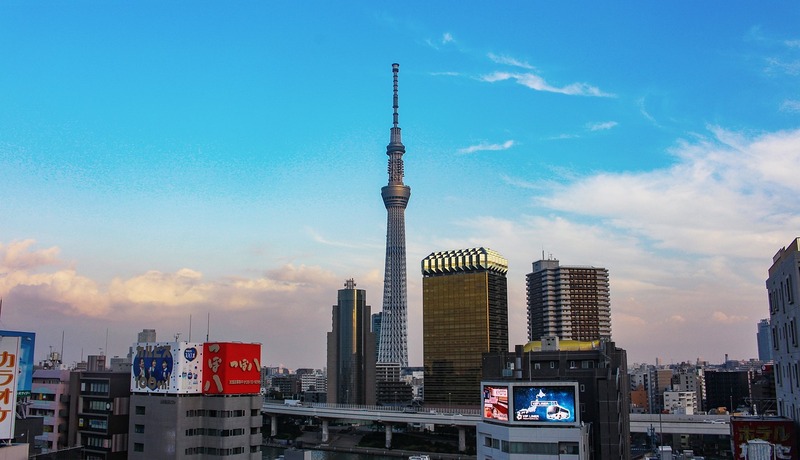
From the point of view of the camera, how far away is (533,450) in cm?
4625

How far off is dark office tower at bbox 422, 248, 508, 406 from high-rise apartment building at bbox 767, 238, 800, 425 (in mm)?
147302

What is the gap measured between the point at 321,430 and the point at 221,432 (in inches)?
4226

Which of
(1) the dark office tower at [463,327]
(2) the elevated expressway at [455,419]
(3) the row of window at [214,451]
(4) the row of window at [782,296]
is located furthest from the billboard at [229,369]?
(1) the dark office tower at [463,327]

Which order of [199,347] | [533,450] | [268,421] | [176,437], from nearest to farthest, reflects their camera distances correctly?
1. [533,450]
2. [176,437]
3. [199,347]
4. [268,421]

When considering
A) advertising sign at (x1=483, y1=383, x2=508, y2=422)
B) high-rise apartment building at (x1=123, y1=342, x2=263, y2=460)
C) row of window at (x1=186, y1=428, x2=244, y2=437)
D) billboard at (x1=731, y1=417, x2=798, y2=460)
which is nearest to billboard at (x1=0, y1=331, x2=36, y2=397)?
high-rise apartment building at (x1=123, y1=342, x2=263, y2=460)

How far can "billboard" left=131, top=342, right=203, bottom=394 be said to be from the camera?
193 ft

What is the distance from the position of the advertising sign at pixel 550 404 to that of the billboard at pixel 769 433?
11.4 metres

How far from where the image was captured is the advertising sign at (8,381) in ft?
92.2

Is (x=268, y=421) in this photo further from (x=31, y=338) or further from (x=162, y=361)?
(x=31, y=338)

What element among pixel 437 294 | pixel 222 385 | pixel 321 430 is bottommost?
pixel 321 430

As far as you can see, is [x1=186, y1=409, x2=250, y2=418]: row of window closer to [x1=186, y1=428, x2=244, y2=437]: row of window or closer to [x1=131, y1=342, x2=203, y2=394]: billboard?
[x1=186, y1=428, x2=244, y2=437]: row of window

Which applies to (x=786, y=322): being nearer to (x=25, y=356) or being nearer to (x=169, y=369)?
(x=25, y=356)

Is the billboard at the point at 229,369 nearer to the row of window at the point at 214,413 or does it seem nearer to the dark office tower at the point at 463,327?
the row of window at the point at 214,413

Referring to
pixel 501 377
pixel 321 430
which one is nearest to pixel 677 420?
pixel 501 377
